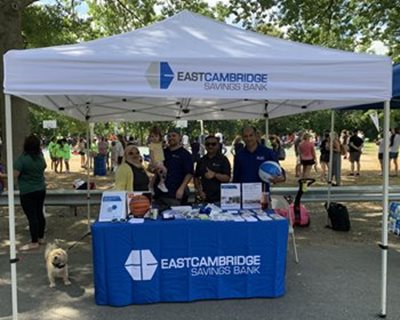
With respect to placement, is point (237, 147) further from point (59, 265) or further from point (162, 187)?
point (59, 265)

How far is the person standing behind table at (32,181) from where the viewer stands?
6.67 m

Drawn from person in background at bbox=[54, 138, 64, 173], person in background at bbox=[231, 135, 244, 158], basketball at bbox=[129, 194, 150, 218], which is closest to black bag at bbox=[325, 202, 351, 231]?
person in background at bbox=[231, 135, 244, 158]

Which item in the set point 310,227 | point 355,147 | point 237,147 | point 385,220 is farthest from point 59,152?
point 385,220

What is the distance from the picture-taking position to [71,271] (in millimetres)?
5824

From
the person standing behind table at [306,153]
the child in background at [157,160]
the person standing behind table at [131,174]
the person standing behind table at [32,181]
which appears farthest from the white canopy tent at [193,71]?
the person standing behind table at [306,153]

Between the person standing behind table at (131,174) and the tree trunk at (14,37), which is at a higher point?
the tree trunk at (14,37)

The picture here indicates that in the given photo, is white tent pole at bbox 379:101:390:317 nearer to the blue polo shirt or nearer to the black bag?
the blue polo shirt

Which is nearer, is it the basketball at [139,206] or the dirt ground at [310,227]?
the basketball at [139,206]

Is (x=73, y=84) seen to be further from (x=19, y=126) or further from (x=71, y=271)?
(x=19, y=126)

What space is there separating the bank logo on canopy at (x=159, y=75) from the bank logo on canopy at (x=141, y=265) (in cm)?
168

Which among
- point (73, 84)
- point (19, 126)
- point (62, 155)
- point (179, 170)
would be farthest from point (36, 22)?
point (73, 84)

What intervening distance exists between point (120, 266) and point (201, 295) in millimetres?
890

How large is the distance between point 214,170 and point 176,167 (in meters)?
0.54

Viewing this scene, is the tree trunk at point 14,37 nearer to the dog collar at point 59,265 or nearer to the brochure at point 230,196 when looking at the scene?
the dog collar at point 59,265
